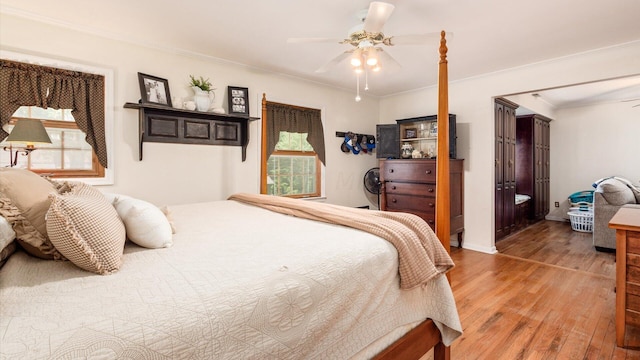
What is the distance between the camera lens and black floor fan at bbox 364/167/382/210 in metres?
4.83

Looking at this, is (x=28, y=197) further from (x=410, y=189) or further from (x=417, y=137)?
(x=417, y=137)

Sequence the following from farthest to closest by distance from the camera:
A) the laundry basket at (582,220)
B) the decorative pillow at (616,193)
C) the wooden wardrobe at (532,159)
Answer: the wooden wardrobe at (532,159), the laundry basket at (582,220), the decorative pillow at (616,193)

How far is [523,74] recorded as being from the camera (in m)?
3.56

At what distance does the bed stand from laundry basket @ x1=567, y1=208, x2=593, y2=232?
16.4ft

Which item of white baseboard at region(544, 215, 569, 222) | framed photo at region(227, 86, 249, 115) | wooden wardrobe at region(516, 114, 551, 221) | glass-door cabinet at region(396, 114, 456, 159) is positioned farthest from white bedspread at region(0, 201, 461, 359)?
white baseboard at region(544, 215, 569, 222)

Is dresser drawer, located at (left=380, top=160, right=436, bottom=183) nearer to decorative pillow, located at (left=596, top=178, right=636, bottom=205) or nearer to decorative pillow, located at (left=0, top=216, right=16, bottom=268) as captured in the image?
decorative pillow, located at (left=596, top=178, right=636, bottom=205)

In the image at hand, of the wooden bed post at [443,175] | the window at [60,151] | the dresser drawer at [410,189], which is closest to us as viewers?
the wooden bed post at [443,175]

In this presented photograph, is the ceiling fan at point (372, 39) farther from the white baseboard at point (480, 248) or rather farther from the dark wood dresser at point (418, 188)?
the white baseboard at point (480, 248)

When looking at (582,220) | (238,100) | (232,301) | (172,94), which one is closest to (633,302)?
(232,301)

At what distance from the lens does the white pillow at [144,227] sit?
125cm

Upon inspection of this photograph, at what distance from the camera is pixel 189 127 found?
313 cm

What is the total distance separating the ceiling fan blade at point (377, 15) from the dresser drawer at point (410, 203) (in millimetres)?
2461

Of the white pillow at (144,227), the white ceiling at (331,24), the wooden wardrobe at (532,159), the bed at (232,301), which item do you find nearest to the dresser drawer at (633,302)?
the bed at (232,301)

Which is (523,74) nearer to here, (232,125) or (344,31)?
(344,31)
